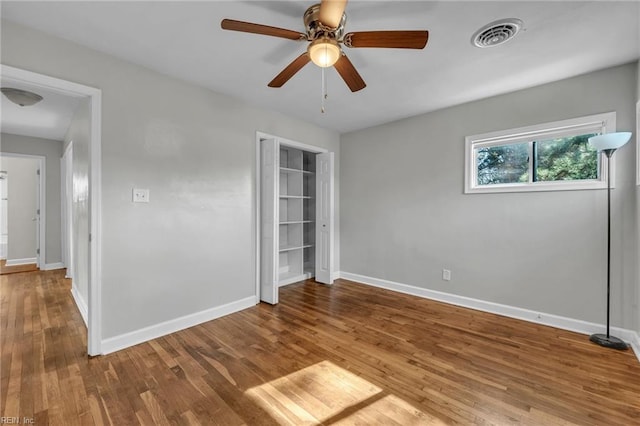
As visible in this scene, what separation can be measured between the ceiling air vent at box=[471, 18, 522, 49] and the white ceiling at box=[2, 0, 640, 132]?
0.15ft

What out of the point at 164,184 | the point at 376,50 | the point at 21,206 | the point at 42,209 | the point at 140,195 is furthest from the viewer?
the point at 21,206

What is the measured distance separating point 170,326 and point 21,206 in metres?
5.57

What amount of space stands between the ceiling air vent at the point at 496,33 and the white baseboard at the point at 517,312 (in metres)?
2.74

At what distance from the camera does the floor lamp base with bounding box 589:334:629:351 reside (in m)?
2.33

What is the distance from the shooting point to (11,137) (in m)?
4.62

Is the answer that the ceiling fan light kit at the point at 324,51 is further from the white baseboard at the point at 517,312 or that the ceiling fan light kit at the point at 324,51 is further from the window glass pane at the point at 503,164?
the white baseboard at the point at 517,312

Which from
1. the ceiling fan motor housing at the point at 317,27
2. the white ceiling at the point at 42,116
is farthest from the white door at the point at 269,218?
the white ceiling at the point at 42,116

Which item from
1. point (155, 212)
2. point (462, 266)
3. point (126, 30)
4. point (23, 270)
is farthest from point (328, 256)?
point (23, 270)

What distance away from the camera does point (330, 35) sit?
1.68 meters

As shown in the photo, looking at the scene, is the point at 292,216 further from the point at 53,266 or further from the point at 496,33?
the point at 53,266

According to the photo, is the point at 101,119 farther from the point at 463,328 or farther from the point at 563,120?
the point at 563,120

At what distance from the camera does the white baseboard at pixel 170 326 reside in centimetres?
232

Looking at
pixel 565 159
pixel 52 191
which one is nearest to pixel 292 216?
pixel 565 159

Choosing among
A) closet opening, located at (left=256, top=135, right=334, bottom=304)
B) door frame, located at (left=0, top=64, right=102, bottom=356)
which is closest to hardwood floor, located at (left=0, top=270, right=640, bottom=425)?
door frame, located at (left=0, top=64, right=102, bottom=356)
